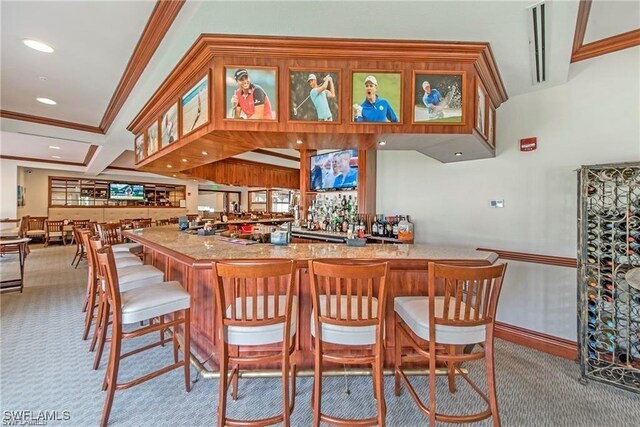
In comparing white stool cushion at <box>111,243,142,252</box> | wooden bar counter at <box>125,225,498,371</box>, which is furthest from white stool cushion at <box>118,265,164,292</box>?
white stool cushion at <box>111,243,142,252</box>

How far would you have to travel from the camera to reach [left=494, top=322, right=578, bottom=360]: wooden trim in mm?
2596

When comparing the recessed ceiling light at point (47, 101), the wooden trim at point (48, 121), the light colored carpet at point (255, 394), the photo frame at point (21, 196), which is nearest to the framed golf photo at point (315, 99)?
the light colored carpet at point (255, 394)

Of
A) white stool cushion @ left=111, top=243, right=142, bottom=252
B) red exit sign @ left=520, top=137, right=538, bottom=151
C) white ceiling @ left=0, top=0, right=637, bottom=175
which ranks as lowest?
white stool cushion @ left=111, top=243, right=142, bottom=252

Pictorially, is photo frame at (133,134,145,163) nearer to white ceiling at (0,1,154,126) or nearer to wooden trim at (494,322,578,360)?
white ceiling at (0,1,154,126)

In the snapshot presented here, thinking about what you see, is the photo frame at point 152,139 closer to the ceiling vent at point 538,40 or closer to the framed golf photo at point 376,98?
the framed golf photo at point 376,98

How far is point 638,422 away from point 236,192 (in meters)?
15.1

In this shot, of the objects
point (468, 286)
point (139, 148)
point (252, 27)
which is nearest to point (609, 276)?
point (468, 286)

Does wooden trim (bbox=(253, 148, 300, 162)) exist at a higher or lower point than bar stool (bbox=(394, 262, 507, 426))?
higher

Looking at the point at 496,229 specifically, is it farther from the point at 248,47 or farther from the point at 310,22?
the point at 248,47

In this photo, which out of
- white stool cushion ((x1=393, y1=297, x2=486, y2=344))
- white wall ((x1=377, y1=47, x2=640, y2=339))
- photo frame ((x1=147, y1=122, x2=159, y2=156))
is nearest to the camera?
white stool cushion ((x1=393, y1=297, x2=486, y2=344))

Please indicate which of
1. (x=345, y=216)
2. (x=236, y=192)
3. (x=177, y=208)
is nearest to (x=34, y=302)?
(x=345, y=216)

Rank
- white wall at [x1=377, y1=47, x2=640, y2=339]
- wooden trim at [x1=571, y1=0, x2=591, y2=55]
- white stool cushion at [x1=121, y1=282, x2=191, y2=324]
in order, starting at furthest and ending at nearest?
white wall at [x1=377, y1=47, x2=640, y2=339] < wooden trim at [x1=571, y1=0, x2=591, y2=55] < white stool cushion at [x1=121, y1=282, x2=191, y2=324]

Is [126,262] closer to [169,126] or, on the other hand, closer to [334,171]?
[169,126]

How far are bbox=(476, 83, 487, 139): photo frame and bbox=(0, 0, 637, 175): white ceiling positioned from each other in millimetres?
258
